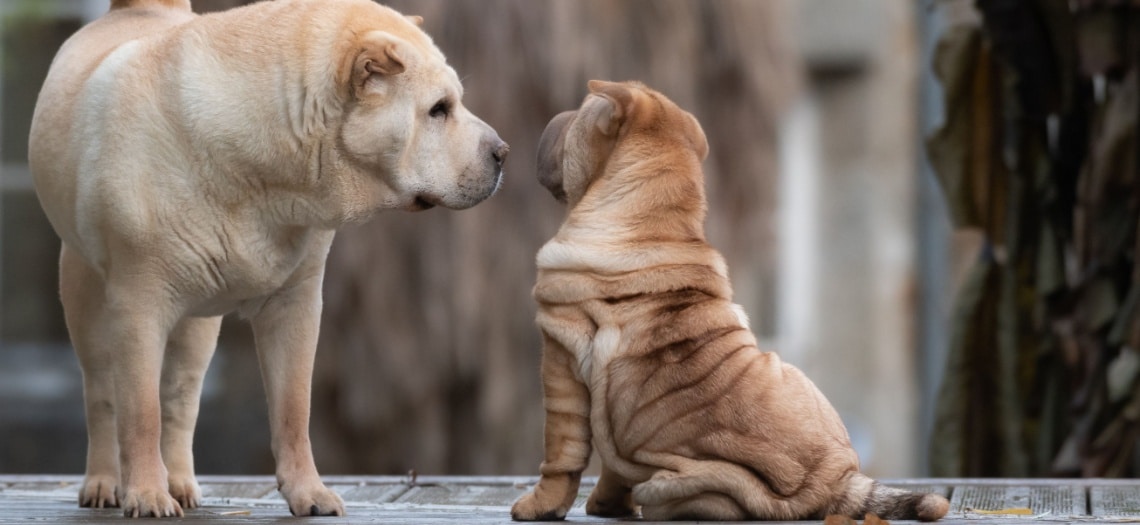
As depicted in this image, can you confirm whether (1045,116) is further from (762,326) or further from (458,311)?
(762,326)

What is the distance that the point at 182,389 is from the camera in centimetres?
509

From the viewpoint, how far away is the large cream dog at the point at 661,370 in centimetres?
402

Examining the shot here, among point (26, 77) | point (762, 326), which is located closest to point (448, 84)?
point (26, 77)

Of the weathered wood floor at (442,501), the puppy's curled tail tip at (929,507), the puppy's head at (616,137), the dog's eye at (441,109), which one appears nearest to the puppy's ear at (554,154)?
the puppy's head at (616,137)

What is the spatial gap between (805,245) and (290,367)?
40.7 ft

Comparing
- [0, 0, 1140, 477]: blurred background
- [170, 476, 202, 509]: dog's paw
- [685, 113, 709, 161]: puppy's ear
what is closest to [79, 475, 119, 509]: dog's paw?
→ [170, 476, 202, 509]: dog's paw

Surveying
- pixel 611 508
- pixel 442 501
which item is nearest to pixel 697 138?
pixel 611 508

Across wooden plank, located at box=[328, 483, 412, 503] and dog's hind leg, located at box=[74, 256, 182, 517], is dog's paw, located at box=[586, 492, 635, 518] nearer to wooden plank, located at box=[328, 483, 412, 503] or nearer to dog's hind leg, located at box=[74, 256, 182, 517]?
wooden plank, located at box=[328, 483, 412, 503]

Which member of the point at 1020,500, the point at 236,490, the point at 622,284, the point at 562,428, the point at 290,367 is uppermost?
the point at 622,284

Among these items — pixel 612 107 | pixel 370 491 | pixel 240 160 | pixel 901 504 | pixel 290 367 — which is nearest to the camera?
pixel 901 504

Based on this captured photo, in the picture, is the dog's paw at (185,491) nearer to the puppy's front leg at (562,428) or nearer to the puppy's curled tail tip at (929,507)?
the puppy's front leg at (562,428)

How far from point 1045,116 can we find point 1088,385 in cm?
107

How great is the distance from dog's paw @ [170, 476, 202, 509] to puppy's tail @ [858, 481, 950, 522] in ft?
6.40

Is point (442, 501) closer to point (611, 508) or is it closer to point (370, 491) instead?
point (370, 491)
